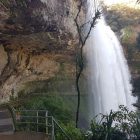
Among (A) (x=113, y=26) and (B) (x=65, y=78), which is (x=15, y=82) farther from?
(A) (x=113, y=26)

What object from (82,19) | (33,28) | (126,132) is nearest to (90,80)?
(82,19)

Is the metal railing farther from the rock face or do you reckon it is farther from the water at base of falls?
the water at base of falls

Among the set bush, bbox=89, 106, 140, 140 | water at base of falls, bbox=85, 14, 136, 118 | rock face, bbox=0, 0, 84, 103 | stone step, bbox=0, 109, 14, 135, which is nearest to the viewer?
stone step, bbox=0, 109, 14, 135

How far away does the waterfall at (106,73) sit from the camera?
930 inches

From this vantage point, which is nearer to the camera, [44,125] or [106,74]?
[44,125]

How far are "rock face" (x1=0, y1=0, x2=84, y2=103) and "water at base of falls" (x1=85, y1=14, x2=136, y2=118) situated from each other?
1593 millimetres

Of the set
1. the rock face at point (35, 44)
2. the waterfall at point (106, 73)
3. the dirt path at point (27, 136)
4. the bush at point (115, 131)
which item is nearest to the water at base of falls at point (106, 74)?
the waterfall at point (106, 73)

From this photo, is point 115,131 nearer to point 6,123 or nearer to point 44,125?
point 44,125

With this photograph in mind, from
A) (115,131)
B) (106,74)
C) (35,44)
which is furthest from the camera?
(106,74)

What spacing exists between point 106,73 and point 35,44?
667 cm

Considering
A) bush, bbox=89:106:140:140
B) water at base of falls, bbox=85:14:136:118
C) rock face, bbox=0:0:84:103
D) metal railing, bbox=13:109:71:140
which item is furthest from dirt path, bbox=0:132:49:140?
water at base of falls, bbox=85:14:136:118

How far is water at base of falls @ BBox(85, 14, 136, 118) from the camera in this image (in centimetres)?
2358

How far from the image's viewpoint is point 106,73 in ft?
80.4

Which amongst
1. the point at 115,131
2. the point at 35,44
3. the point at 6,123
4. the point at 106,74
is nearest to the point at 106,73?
the point at 106,74
